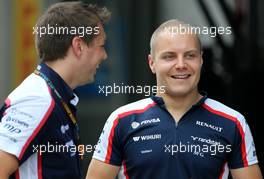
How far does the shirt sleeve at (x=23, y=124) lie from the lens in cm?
278

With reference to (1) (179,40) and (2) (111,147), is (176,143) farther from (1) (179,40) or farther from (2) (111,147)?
(1) (179,40)

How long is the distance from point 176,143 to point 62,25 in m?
0.69

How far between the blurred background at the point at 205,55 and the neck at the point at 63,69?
5.92 ft

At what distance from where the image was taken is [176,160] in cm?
285

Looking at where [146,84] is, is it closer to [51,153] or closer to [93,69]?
[93,69]

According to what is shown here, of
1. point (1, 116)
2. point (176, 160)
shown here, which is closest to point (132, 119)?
point (176, 160)

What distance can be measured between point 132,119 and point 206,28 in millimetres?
1974

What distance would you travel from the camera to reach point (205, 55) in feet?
16.0

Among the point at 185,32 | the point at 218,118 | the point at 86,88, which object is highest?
the point at 185,32
